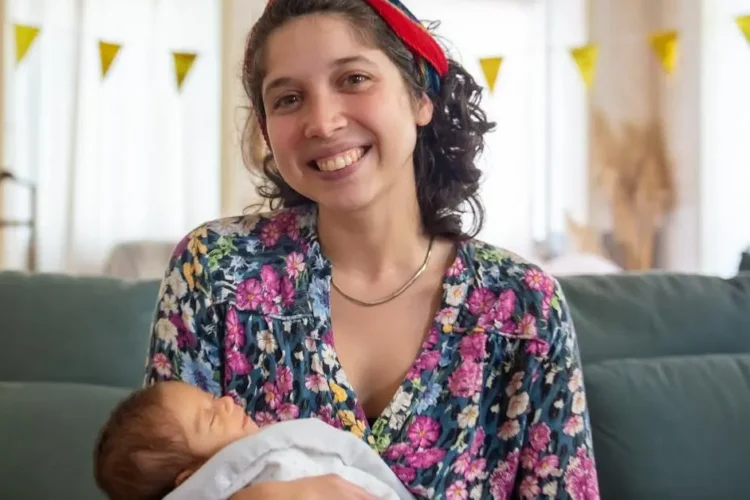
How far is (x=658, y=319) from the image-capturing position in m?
1.75

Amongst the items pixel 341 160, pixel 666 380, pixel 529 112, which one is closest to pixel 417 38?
pixel 341 160

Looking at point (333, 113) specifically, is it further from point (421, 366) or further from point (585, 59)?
point (585, 59)

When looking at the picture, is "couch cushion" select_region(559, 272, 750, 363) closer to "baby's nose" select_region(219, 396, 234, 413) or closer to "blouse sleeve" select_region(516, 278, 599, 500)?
"blouse sleeve" select_region(516, 278, 599, 500)

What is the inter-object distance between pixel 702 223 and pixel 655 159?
35 cm

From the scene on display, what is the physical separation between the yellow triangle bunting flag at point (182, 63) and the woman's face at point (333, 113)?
226cm

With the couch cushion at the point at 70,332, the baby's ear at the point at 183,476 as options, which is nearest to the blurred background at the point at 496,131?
the couch cushion at the point at 70,332

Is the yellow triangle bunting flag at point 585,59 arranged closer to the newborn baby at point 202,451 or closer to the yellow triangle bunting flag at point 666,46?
the yellow triangle bunting flag at point 666,46

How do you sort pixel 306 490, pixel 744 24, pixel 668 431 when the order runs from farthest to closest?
pixel 744 24, pixel 668 431, pixel 306 490

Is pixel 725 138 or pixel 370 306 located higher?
pixel 725 138

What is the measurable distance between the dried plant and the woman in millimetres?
2241

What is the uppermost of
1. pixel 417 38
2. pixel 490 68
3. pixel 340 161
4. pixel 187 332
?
pixel 490 68

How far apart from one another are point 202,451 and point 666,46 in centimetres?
261

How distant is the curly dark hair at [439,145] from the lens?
1.32 m

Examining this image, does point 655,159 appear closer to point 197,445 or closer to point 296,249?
point 296,249
